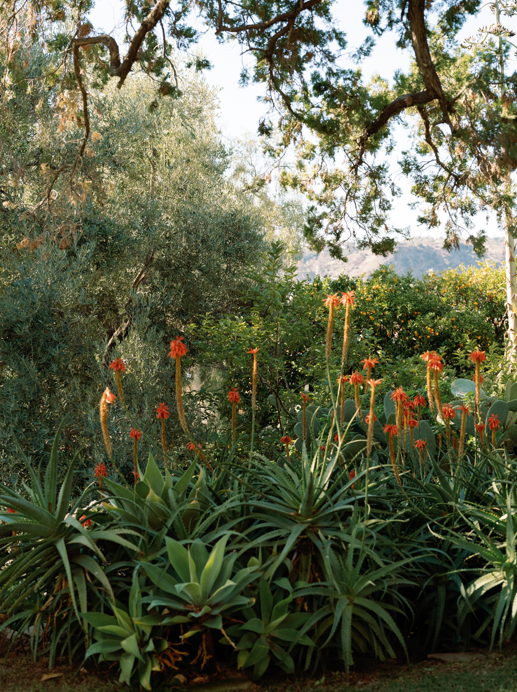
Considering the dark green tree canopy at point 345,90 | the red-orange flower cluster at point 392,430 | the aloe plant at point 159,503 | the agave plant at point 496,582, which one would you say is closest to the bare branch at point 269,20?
the dark green tree canopy at point 345,90

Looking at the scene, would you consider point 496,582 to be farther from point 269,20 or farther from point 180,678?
point 269,20

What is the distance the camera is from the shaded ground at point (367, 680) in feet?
6.44

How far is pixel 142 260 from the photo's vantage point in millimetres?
8617

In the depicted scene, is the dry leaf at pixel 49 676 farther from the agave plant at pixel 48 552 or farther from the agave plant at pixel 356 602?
the agave plant at pixel 356 602

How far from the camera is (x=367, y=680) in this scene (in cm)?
206

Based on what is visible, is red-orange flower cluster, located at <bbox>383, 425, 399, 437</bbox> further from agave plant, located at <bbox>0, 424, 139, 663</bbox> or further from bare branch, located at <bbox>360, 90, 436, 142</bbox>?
bare branch, located at <bbox>360, 90, 436, 142</bbox>

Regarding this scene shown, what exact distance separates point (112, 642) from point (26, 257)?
18.7ft

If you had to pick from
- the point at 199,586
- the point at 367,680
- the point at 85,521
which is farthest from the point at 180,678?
the point at 85,521

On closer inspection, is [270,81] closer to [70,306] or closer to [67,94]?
[67,94]

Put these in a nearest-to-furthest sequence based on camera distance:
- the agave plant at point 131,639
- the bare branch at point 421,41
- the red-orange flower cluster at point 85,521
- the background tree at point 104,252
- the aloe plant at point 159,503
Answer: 1. the agave plant at point 131,639
2. the aloe plant at point 159,503
3. the red-orange flower cluster at point 85,521
4. the bare branch at point 421,41
5. the background tree at point 104,252

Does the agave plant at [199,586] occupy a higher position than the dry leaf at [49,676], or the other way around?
the agave plant at [199,586]

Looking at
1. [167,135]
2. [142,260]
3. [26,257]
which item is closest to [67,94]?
[26,257]

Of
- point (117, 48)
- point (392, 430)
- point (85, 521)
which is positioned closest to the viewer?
point (85, 521)

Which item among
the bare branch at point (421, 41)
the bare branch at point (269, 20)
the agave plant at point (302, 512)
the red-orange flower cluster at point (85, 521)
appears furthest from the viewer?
the bare branch at point (269, 20)
